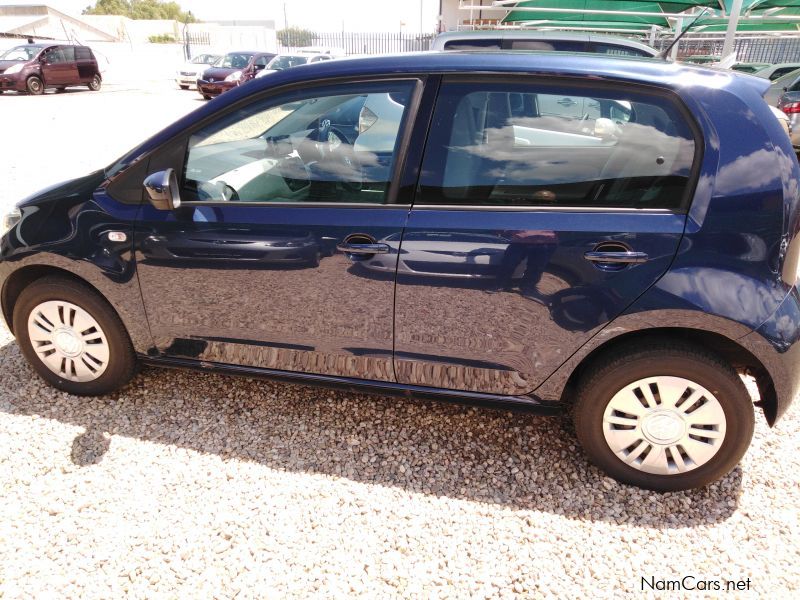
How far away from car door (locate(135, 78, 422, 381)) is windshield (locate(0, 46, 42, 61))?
71.9 feet

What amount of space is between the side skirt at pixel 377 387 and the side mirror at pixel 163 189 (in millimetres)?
798

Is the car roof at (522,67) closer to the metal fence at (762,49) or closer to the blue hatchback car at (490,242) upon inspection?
the blue hatchback car at (490,242)

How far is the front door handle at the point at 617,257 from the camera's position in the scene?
2154 mm

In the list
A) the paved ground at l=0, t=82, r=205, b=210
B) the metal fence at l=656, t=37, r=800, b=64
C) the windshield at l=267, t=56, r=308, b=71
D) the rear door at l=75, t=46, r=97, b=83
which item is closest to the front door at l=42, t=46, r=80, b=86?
the rear door at l=75, t=46, r=97, b=83

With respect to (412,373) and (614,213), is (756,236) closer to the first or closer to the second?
(614,213)

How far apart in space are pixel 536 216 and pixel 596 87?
0.55 metres

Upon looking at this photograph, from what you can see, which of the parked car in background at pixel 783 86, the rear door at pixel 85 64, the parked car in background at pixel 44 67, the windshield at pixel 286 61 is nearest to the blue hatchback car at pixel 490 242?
the parked car in background at pixel 783 86

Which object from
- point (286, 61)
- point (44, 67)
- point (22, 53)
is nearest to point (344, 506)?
point (286, 61)

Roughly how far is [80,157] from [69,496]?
8391mm

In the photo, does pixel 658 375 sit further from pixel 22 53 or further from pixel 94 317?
pixel 22 53

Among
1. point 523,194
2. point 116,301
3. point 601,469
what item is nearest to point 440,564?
point 601,469

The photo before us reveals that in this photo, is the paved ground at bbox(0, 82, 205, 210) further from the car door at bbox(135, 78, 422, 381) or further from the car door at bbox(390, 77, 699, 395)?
the car door at bbox(390, 77, 699, 395)

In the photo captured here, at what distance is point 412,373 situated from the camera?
8.42 ft

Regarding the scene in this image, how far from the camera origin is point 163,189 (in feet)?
8.14
